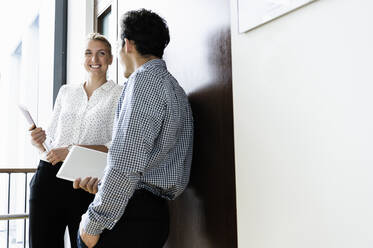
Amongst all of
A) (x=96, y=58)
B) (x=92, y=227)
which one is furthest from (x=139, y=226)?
(x=96, y=58)

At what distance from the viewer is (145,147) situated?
112cm

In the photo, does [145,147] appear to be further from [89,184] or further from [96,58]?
[96,58]

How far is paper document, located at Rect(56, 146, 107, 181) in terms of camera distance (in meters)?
1.48

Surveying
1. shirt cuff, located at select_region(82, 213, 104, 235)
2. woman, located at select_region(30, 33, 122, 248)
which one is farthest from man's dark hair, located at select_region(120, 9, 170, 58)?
shirt cuff, located at select_region(82, 213, 104, 235)

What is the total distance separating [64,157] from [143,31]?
692 mm

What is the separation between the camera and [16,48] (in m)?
6.85

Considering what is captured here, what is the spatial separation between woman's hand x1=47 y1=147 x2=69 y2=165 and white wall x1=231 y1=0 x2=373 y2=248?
0.85 m

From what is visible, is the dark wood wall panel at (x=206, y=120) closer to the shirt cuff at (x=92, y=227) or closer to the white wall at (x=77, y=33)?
the shirt cuff at (x=92, y=227)

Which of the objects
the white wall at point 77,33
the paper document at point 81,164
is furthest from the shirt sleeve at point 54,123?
the white wall at point 77,33

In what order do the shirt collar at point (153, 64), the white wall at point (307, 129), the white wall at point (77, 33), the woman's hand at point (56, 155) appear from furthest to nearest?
the white wall at point (77, 33) < the woman's hand at point (56, 155) < the shirt collar at point (153, 64) < the white wall at point (307, 129)

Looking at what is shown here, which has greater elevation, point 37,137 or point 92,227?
point 37,137

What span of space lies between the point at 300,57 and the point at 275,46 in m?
0.11

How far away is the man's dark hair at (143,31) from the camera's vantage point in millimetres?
1388

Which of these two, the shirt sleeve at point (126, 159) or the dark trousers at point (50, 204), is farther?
the dark trousers at point (50, 204)
